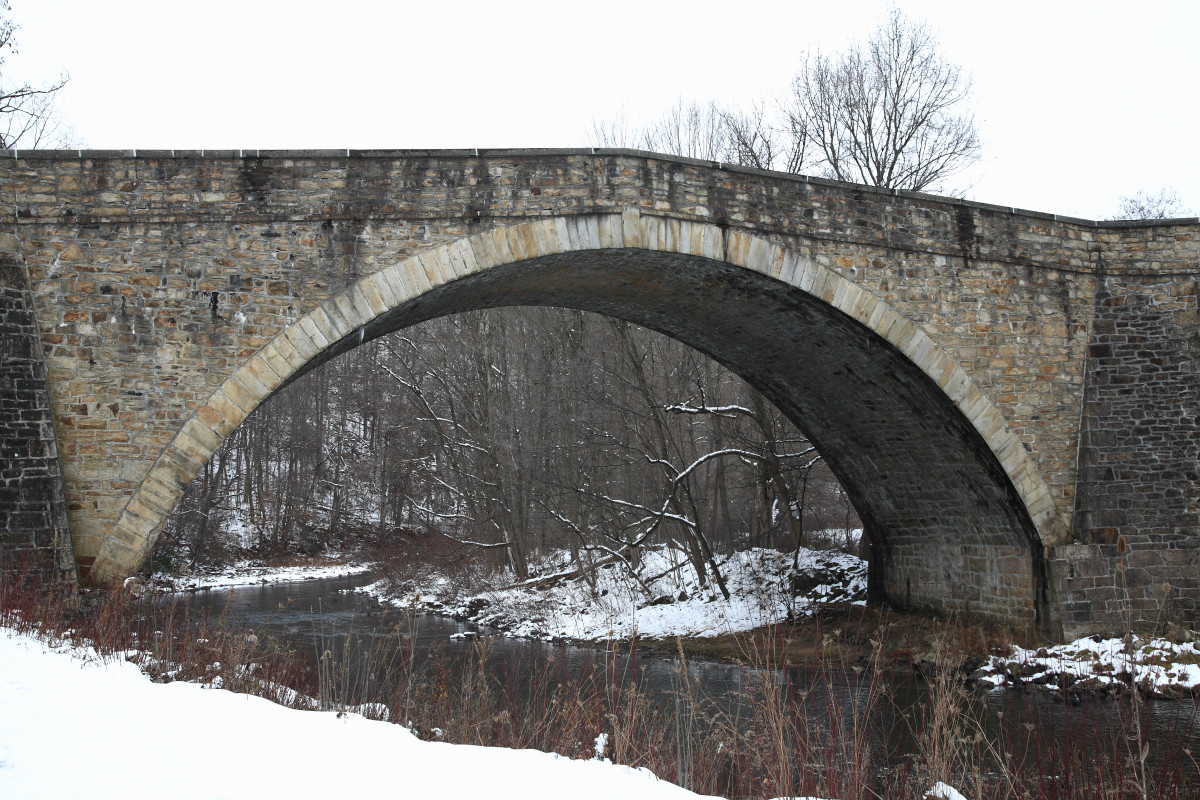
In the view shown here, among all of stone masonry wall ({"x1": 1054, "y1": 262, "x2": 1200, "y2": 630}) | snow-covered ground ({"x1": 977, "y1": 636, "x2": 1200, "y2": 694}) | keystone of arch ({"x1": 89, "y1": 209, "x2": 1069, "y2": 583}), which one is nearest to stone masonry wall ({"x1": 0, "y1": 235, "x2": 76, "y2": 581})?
keystone of arch ({"x1": 89, "y1": 209, "x2": 1069, "y2": 583})

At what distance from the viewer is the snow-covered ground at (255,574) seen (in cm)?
2106

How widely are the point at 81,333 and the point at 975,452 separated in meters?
9.30

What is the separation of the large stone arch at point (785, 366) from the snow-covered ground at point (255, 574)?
13489mm

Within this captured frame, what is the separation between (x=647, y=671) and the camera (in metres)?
10.4

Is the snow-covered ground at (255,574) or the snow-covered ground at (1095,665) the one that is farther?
the snow-covered ground at (255,574)

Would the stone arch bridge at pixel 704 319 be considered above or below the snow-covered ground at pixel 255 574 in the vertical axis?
above

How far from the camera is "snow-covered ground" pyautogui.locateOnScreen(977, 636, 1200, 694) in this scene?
8.88m

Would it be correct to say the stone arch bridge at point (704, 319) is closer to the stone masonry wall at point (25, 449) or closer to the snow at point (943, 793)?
the stone masonry wall at point (25, 449)

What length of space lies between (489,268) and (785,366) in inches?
189

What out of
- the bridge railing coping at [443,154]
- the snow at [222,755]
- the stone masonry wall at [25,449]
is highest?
the bridge railing coping at [443,154]

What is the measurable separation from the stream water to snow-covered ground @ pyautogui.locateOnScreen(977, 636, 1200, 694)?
0.79ft

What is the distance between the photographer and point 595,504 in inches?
619

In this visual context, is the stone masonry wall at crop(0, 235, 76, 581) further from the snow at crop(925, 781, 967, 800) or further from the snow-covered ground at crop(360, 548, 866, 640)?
the snow at crop(925, 781, 967, 800)

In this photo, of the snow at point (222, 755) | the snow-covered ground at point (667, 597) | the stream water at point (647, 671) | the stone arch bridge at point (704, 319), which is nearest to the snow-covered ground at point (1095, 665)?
the stream water at point (647, 671)
